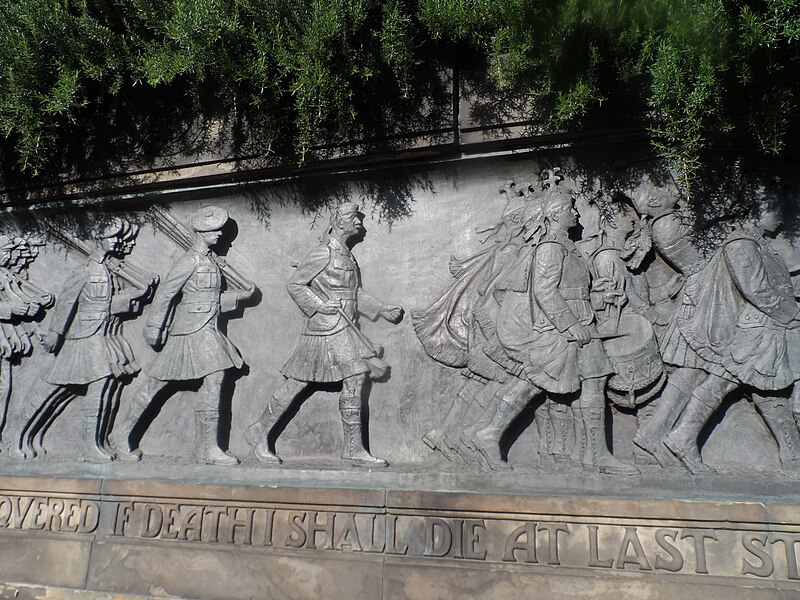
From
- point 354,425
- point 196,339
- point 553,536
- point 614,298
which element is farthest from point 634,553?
point 196,339

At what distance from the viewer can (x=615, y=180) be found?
5316 mm

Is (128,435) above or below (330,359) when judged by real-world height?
below

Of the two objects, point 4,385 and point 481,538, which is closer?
point 481,538

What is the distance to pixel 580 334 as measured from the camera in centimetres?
495

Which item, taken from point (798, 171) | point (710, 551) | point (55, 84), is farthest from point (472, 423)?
point (55, 84)

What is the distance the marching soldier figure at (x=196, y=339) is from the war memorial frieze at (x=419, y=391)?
2cm

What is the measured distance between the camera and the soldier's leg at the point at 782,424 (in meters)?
4.61

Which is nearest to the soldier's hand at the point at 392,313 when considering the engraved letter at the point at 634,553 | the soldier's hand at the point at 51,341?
the engraved letter at the point at 634,553

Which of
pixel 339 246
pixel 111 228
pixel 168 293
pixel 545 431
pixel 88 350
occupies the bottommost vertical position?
pixel 545 431

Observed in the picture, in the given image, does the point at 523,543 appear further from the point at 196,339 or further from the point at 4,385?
the point at 4,385

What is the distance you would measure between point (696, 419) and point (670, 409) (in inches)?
7.2

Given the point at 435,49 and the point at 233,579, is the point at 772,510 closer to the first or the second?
the point at 233,579

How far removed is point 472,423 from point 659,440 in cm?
126

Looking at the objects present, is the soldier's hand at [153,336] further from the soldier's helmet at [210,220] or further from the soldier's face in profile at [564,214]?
the soldier's face in profile at [564,214]
